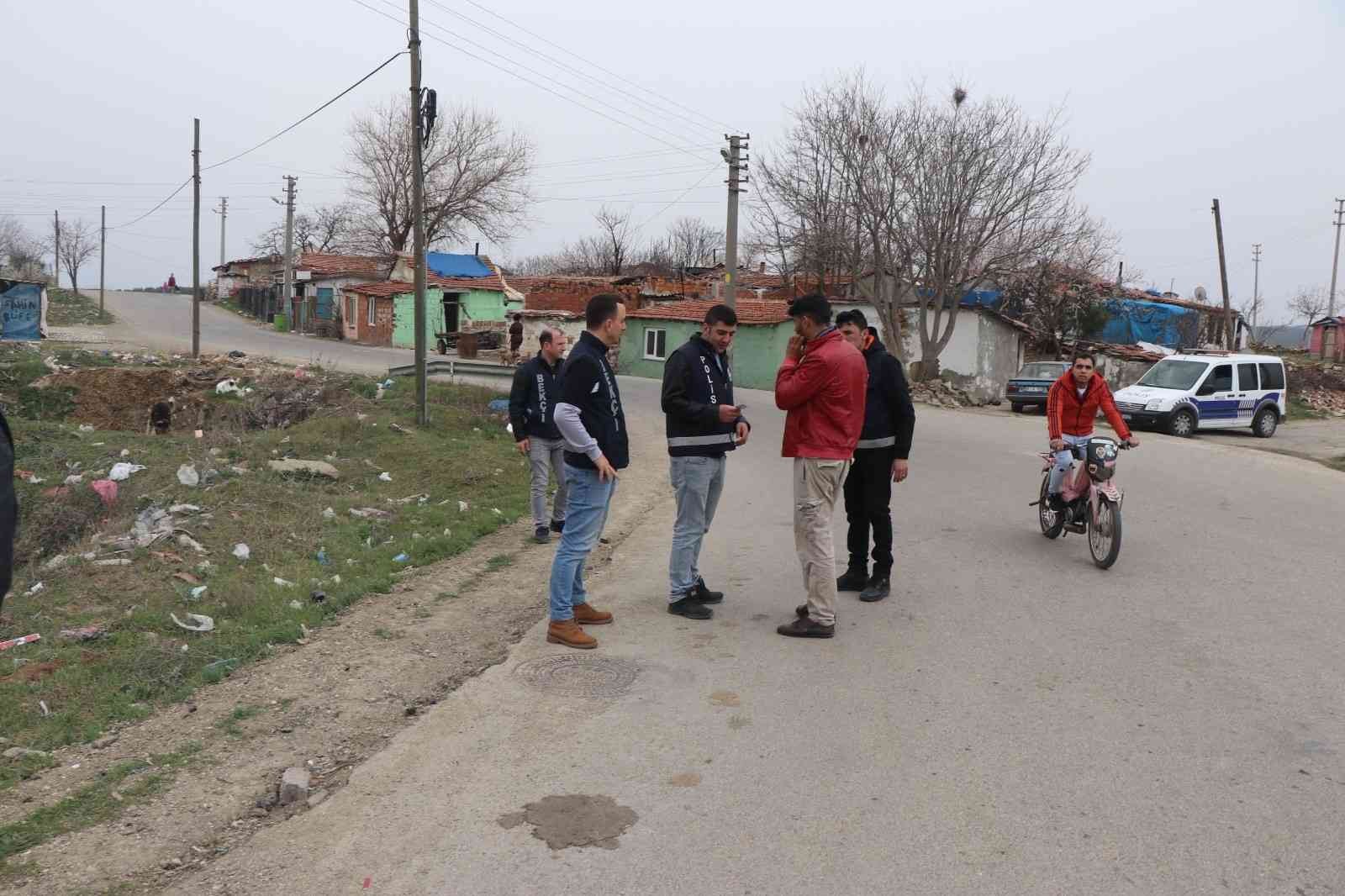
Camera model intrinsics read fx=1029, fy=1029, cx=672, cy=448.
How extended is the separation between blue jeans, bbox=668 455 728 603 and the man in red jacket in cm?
54

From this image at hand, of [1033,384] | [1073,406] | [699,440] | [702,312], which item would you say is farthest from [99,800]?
[702,312]

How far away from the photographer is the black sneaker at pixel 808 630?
19.9 ft

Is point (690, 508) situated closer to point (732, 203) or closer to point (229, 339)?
point (732, 203)

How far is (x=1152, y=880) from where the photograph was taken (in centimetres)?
Result: 341

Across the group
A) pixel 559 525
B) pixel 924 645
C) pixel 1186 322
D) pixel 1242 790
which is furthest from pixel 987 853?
pixel 1186 322

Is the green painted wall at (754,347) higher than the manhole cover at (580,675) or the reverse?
higher

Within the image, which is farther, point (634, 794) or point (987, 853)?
point (634, 794)

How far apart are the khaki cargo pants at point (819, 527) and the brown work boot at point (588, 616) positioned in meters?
1.26

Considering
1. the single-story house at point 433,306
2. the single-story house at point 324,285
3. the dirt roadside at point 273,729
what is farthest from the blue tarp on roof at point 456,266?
the dirt roadside at point 273,729

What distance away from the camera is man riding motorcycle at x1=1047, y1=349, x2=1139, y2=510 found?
28.2ft

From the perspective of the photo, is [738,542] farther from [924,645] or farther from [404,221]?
[404,221]

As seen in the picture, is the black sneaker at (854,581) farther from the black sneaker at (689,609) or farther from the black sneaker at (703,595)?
the black sneaker at (689,609)

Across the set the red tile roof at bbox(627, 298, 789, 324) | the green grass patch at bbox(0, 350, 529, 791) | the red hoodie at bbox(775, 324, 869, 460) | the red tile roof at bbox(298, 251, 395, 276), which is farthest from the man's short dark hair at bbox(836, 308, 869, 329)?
the red tile roof at bbox(298, 251, 395, 276)

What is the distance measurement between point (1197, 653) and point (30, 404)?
67.3ft
